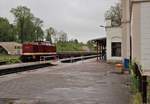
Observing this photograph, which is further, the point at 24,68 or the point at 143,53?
the point at 24,68

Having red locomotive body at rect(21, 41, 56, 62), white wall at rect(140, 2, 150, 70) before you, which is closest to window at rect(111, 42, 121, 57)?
red locomotive body at rect(21, 41, 56, 62)

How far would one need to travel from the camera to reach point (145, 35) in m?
17.8

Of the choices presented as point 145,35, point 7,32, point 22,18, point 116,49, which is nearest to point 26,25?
point 22,18

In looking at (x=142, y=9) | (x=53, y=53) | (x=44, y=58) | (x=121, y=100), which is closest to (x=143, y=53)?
(x=142, y=9)

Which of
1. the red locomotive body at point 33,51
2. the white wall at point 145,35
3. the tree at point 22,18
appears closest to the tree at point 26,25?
the tree at point 22,18

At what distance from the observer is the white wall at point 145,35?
57.0 feet

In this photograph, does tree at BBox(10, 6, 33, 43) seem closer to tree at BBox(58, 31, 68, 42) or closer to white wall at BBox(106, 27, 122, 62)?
tree at BBox(58, 31, 68, 42)

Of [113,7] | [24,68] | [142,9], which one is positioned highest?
[113,7]

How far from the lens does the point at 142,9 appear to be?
58.9 ft

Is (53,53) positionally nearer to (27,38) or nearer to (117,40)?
(117,40)

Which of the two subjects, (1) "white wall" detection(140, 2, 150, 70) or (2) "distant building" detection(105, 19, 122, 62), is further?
(2) "distant building" detection(105, 19, 122, 62)

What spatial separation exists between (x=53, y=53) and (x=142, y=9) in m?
41.6

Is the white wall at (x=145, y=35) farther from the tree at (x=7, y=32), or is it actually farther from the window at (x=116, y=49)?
the tree at (x=7, y=32)

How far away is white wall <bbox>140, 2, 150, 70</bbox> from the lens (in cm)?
1736
